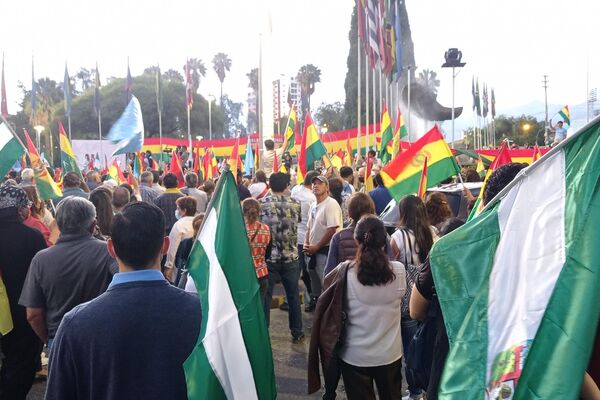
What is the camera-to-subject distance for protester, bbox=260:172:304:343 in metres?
6.70

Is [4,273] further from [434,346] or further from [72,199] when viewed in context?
[434,346]

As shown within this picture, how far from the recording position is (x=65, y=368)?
2.18m

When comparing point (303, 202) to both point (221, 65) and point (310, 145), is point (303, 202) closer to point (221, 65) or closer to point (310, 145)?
point (310, 145)

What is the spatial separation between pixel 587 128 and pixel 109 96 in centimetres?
6185

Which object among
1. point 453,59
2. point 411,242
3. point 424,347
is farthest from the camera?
point 453,59

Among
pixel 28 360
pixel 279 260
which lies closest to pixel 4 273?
pixel 28 360

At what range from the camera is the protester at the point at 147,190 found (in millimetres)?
9083

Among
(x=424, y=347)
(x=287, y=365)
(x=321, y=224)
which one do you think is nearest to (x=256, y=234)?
(x=321, y=224)

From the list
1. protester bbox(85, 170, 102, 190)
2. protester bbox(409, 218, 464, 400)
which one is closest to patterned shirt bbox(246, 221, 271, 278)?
protester bbox(409, 218, 464, 400)

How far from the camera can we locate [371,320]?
4.07m

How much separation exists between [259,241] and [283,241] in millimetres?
630

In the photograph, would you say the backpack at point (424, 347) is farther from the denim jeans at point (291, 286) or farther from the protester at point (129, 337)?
the denim jeans at point (291, 286)

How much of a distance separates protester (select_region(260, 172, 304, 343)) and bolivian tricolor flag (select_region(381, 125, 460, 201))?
3.54ft

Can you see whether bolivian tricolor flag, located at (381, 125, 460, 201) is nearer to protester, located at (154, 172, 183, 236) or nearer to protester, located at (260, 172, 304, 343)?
protester, located at (260, 172, 304, 343)
